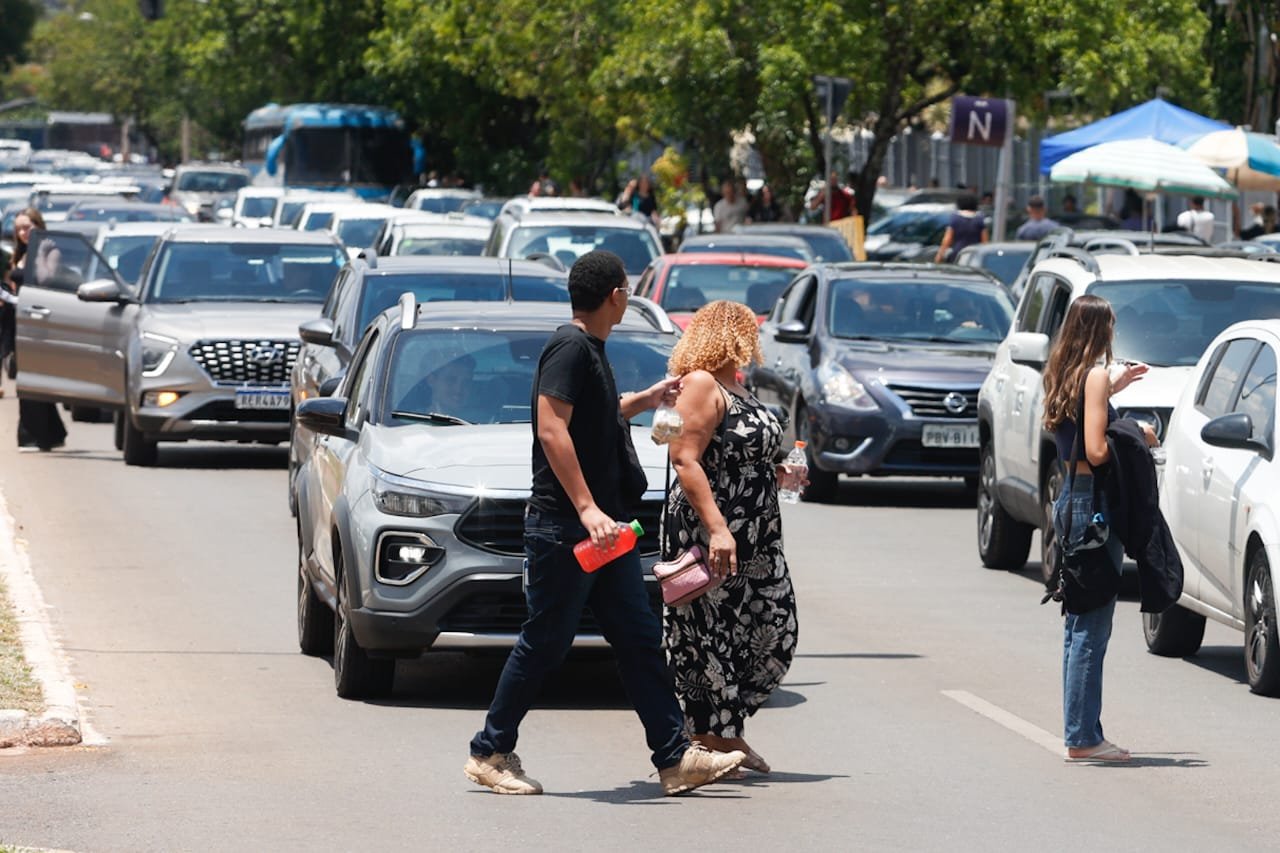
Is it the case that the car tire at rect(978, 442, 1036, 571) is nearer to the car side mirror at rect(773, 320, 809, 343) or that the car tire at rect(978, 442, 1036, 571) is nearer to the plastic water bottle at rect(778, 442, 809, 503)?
the car side mirror at rect(773, 320, 809, 343)

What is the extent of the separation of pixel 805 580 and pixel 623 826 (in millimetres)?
6672

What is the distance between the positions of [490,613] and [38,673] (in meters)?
1.78

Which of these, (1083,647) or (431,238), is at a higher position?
(431,238)

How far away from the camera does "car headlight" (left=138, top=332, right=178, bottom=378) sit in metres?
19.9

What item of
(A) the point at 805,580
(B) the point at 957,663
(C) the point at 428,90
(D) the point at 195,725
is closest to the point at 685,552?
(D) the point at 195,725

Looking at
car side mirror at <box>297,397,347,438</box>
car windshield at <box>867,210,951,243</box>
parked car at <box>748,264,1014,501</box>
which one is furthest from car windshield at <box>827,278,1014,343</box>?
car windshield at <box>867,210,951,243</box>

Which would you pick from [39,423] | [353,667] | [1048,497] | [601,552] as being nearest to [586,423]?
[601,552]

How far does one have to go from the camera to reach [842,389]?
18.8 meters

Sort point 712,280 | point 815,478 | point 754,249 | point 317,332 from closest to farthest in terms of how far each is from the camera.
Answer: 1. point 317,332
2. point 815,478
3. point 712,280
4. point 754,249

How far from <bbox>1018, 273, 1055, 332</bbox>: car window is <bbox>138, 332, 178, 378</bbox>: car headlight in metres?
7.20

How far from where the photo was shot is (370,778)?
8.66 metres

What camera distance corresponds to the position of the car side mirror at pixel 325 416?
35.5ft

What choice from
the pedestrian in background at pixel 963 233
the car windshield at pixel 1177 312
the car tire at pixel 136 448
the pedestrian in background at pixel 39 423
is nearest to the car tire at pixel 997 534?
the car windshield at pixel 1177 312

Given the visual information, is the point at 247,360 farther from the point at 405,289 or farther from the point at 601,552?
the point at 601,552
